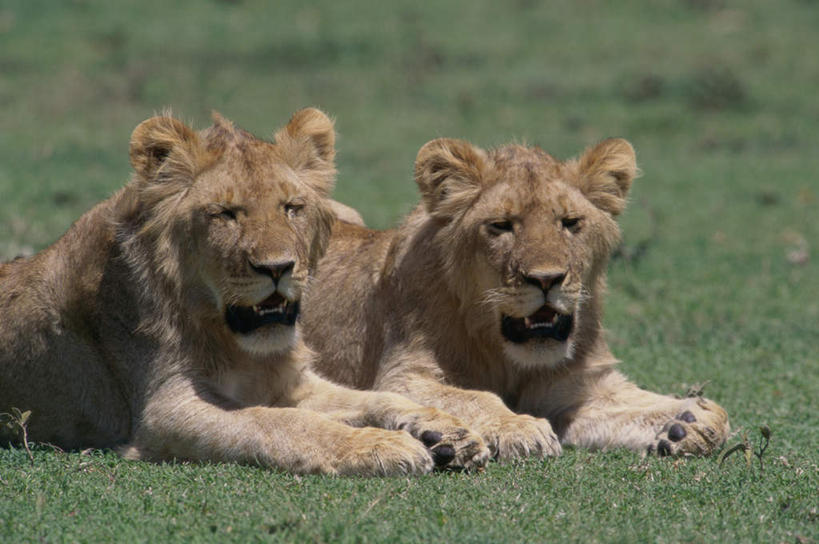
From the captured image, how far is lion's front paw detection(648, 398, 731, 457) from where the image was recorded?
5195 millimetres

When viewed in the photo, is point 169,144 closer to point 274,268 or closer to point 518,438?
point 274,268

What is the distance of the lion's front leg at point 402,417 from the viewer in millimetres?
4703

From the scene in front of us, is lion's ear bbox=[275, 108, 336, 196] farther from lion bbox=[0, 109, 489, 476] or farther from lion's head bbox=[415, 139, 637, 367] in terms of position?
lion's head bbox=[415, 139, 637, 367]

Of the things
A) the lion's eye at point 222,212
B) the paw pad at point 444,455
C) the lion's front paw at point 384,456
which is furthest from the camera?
the lion's eye at point 222,212

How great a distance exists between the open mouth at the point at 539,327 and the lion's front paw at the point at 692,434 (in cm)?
56

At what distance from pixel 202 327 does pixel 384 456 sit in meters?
0.99

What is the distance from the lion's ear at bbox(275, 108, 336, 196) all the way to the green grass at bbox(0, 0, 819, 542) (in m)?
1.27

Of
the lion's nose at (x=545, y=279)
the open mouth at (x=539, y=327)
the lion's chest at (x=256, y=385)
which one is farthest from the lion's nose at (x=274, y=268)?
the open mouth at (x=539, y=327)

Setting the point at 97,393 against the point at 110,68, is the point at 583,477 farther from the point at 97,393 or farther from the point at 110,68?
the point at 110,68

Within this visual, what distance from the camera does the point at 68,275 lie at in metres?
5.38

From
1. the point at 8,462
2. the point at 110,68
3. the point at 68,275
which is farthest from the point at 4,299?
the point at 110,68

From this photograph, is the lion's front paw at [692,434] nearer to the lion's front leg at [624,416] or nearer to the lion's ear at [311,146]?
the lion's front leg at [624,416]

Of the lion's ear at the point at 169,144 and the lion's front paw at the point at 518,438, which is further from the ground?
the lion's ear at the point at 169,144

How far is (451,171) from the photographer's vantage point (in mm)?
5629
